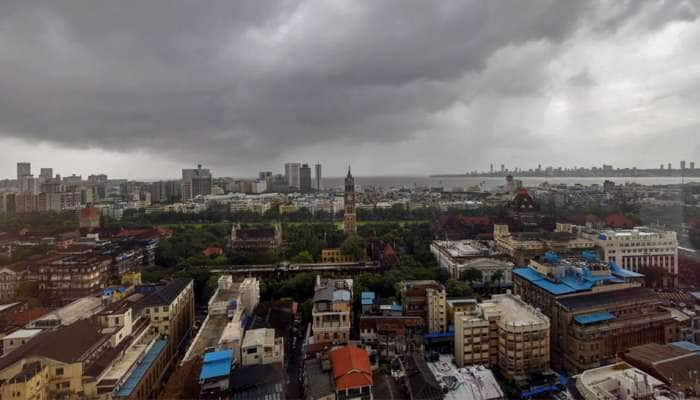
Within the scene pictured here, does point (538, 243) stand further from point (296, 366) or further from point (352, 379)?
point (352, 379)

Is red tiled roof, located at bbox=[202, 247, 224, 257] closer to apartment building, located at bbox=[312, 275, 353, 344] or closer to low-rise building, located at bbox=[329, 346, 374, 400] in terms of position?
apartment building, located at bbox=[312, 275, 353, 344]

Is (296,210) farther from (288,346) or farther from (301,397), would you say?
(301,397)

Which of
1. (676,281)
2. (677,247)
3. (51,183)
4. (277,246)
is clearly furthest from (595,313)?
(51,183)

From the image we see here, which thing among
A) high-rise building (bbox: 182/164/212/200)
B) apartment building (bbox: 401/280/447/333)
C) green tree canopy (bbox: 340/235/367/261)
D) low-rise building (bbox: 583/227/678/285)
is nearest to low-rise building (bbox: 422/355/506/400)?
apartment building (bbox: 401/280/447/333)

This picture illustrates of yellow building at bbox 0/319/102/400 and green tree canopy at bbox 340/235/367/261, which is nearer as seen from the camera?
yellow building at bbox 0/319/102/400

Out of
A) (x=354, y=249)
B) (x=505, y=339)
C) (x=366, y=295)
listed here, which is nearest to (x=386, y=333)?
(x=366, y=295)

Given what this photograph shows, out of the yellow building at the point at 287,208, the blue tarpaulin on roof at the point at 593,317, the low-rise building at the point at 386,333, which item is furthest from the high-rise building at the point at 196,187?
the blue tarpaulin on roof at the point at 593,317

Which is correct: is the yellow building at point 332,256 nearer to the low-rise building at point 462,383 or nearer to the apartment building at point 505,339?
the apartment building at point 505,339
